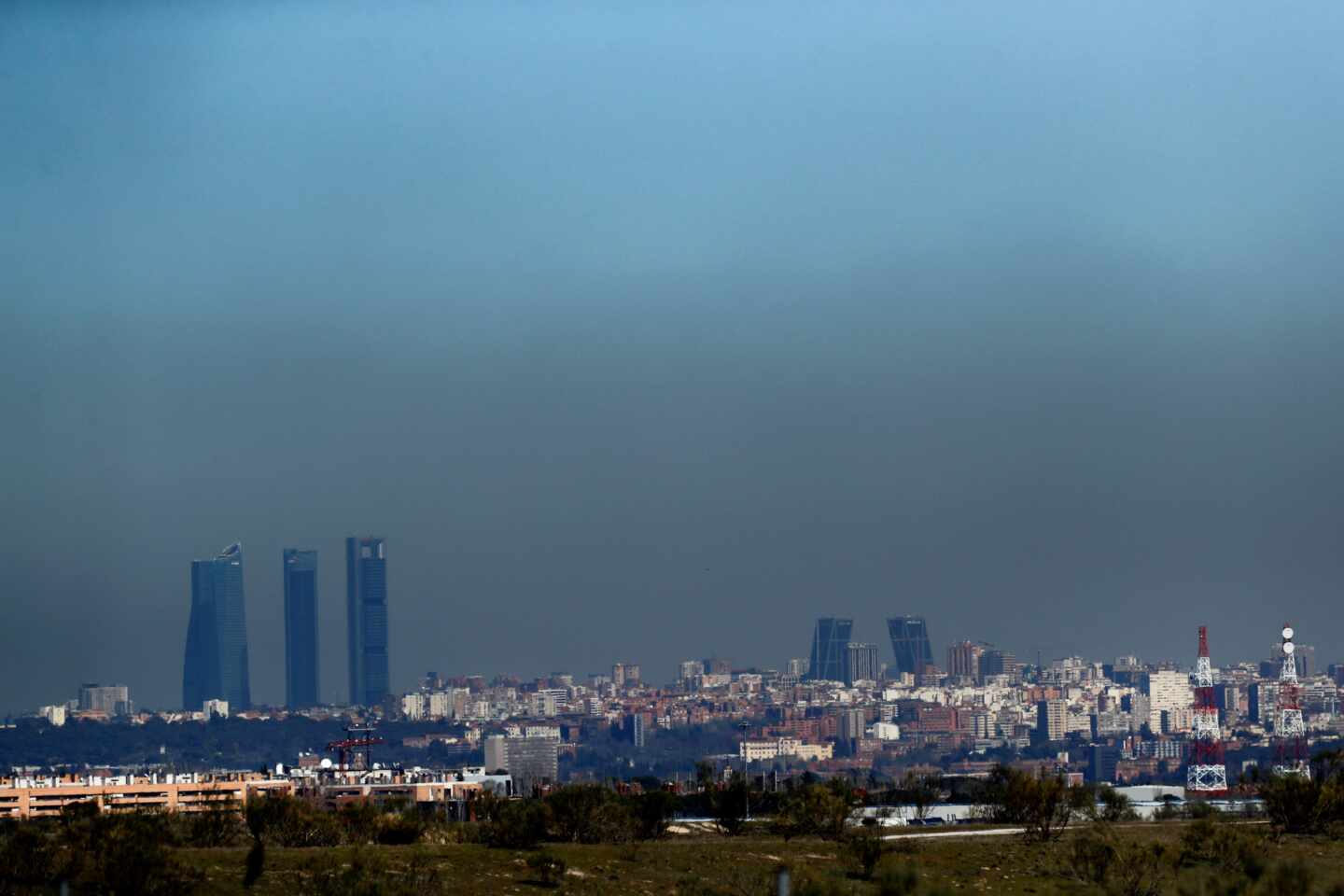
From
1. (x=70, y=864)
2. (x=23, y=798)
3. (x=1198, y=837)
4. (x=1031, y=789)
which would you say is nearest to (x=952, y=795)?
(x=1031, y=789)

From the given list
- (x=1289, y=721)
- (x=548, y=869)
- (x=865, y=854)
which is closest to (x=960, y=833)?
(x=865, y=854)

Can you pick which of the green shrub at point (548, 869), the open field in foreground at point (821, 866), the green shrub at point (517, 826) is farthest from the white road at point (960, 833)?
the green shrub at point (548, 869)

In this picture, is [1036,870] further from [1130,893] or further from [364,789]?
[364,789]

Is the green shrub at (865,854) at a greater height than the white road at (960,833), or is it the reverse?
the green shrub at (865,854)

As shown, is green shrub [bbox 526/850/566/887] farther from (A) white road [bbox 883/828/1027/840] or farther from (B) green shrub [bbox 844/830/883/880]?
(A) white road [bbox 883/828/1027/840]

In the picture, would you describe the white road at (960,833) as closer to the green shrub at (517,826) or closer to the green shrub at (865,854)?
the green shrub at (865,854)

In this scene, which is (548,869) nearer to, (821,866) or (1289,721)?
(821,866)

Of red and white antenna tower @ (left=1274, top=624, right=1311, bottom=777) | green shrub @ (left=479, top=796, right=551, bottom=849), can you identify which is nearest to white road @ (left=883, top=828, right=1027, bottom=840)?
green shrub @ (left=479, top=796, right=551, bottom=849)
